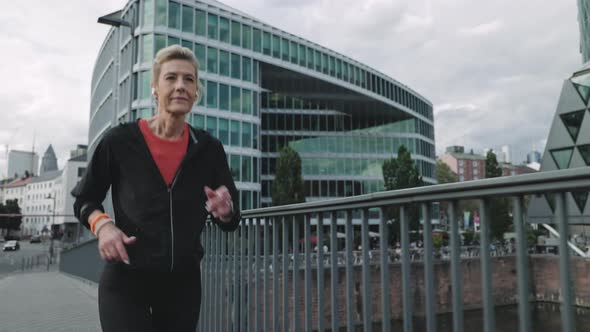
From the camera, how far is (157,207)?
1.98 m

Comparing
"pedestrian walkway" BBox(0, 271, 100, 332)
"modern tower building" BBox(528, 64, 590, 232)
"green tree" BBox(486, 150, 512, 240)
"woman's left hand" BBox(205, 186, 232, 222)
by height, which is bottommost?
"pedestrian walkway" BBox(0, 271, 100, 332)

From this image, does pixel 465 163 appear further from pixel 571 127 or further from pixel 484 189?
pixel 484 189

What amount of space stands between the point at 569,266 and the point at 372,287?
978 millimetres

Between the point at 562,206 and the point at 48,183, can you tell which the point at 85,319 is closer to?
the point at 562,206

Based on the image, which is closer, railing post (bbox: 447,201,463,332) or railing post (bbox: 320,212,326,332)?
railing post (bbox: 447,201,463,332)

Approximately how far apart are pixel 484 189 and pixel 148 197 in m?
1.36

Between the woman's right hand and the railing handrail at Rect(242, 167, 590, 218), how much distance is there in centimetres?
105

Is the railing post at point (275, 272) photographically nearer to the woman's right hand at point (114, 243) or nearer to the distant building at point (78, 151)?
the woman's right hand at point (114, 243)

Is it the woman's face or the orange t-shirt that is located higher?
the woman's face

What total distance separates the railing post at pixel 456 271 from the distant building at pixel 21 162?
15978cm

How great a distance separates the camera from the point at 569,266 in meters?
1.31

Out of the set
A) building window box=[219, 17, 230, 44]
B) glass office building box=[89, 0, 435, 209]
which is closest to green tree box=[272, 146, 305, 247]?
glass office building box=[89, 0, 435, 209]

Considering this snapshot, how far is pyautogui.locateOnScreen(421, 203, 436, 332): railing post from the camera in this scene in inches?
68.6

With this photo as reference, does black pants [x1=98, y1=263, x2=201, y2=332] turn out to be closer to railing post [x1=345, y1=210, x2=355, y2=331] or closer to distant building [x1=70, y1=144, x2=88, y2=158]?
railing post [x1=345, y1=210, x2=355, y2=331]
